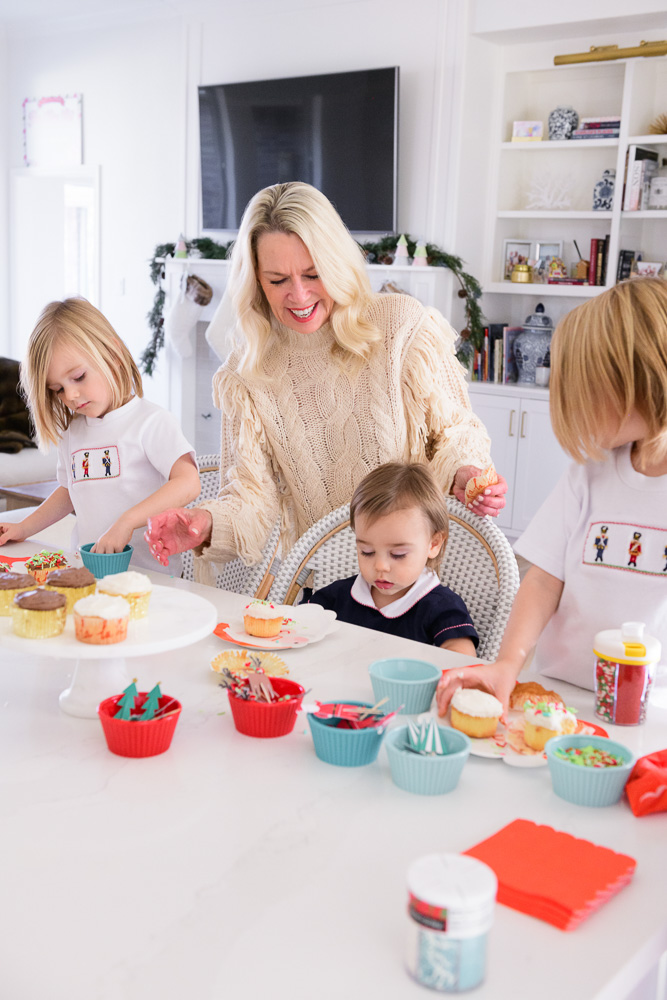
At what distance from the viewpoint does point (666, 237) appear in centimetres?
509

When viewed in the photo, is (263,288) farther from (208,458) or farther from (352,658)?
(352,658)

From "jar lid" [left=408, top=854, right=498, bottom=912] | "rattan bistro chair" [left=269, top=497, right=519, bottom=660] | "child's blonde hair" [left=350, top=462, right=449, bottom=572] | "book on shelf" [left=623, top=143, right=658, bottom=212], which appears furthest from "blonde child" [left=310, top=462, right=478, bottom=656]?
"book on shelf" [left=623, top=143, right=658, bottom=212]

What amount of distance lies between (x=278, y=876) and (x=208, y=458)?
1792mm

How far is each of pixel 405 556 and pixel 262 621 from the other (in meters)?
0.34

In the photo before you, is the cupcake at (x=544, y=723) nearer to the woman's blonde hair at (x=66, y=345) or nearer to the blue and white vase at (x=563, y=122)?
the woman's blonde hair at (x=66, y=345)

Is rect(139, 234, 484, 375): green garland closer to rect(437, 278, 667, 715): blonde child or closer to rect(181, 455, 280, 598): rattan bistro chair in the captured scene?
rect(181, 455, 280, 598): rattan bistro chair

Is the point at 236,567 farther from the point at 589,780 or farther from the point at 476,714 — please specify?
the point at 589,780

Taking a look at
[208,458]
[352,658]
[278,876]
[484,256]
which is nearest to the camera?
[278,876]

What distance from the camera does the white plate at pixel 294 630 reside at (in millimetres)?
1506

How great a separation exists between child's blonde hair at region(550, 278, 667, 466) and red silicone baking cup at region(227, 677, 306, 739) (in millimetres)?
543

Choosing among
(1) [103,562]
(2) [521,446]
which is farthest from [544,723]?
(2) [521,446]

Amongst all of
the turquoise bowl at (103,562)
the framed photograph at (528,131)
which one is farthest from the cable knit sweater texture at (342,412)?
the framed photograph at (528,131)

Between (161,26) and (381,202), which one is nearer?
(381,202)

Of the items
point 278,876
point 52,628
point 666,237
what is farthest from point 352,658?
point 666,237
